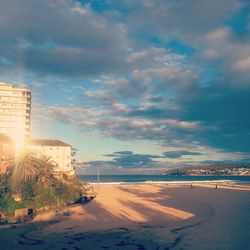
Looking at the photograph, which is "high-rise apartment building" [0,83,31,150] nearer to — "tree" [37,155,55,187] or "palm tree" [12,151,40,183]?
"tree" [37,155,55,187]

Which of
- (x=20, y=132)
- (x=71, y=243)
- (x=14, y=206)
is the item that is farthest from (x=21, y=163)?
(x=20, y=132)

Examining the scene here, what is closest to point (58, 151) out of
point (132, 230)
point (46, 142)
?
point (46, 142)

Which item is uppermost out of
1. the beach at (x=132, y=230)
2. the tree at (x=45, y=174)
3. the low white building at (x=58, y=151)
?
the low white building at (x=58, y=151)

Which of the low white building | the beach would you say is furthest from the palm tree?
the low white building

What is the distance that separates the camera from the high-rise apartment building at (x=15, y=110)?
14638 centimetres

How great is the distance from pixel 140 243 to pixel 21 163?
33.4m

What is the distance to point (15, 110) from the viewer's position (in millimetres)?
148875

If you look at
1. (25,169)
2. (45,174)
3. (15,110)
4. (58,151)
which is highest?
(15,110)

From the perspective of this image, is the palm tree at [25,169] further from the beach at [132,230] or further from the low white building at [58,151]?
the low white building at [58,151]

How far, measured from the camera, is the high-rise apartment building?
146375 mm

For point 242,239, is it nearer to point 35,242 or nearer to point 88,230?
point 88,230

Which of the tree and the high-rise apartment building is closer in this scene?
the tree

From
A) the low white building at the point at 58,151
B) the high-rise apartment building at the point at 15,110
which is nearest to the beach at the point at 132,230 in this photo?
the low white building at the point at 58,151

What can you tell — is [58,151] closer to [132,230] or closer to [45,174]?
[45,174]
